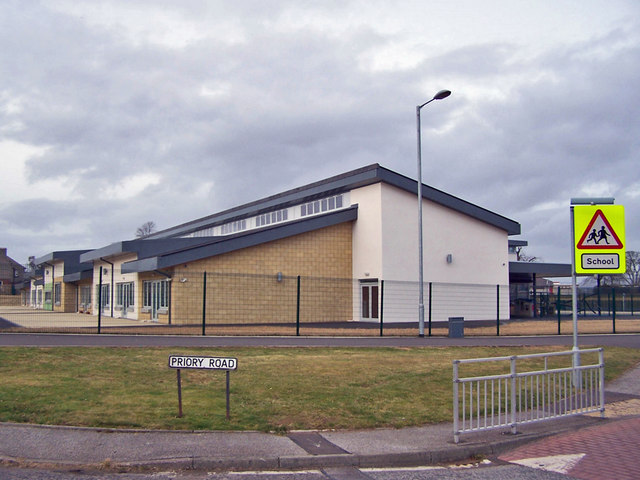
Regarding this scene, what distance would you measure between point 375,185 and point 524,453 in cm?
2414

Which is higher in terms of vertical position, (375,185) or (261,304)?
(375,185)

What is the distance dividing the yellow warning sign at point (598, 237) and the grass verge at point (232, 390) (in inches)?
126

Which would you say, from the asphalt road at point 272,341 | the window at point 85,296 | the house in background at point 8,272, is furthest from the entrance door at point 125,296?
the house in background at point 8,272

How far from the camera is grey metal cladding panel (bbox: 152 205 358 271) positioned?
87.8ft

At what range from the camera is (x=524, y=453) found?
8016 mm

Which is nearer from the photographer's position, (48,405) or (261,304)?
(48,405)

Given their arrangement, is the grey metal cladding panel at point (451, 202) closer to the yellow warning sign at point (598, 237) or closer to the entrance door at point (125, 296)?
the entrance door at point (125, 296)

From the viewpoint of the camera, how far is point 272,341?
19.0 metres

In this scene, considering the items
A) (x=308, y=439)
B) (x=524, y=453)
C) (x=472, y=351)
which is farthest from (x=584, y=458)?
(x=472, y=351)

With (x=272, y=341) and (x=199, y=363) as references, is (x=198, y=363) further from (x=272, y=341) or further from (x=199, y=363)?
(x=272, y=341)

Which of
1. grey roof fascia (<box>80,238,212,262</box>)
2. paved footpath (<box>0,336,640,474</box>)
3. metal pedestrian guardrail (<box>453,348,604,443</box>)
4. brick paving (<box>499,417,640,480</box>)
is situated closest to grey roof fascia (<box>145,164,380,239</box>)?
grey roof fascia (<box>80,238,212,262</box>)

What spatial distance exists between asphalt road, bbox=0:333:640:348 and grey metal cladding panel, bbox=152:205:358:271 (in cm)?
721

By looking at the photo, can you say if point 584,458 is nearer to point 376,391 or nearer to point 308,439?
point 308,439

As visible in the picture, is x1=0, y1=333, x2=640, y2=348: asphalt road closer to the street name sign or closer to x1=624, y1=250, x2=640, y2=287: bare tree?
the street name sign
